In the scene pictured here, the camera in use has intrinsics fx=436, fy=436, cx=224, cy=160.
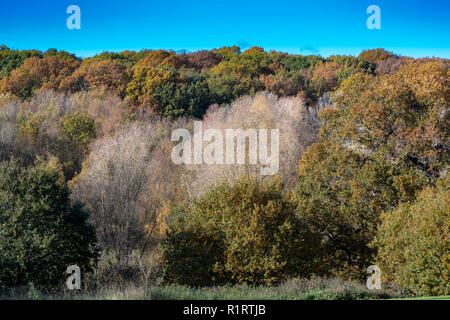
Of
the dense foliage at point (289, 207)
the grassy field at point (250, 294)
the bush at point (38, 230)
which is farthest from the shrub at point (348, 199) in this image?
the bush at point (38, 230)

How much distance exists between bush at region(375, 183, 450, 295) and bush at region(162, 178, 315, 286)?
11.2 ft

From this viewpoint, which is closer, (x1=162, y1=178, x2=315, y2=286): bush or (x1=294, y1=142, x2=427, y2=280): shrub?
(x1=162, y1=178, x2=315, y2=286): bush

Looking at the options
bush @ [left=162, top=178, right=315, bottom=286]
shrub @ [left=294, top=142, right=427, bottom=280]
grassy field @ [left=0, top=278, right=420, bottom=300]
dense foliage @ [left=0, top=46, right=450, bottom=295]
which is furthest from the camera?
shrub @ [left=294, top=142, right=427, bottom=280]

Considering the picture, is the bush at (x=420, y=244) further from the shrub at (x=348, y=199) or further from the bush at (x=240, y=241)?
the bush at (x=240, y=241)

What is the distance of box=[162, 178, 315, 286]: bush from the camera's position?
18.3 meters

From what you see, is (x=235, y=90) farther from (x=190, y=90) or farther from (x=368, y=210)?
(x=368, y=210)

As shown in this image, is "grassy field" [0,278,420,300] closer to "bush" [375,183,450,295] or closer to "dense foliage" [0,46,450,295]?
"bush" [375,183,450,295]

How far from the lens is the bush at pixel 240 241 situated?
18.3 meters

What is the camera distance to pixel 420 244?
16.4m

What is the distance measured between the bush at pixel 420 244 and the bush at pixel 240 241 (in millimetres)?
3413

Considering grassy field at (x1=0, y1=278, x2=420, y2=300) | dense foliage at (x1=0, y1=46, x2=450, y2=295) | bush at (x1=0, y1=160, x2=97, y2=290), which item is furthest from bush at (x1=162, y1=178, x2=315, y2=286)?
bush at (x1=0, y1=160, x2=97, y2=290)

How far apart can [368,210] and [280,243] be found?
5.82 meters

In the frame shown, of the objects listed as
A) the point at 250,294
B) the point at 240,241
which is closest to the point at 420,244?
the point at 240,241
